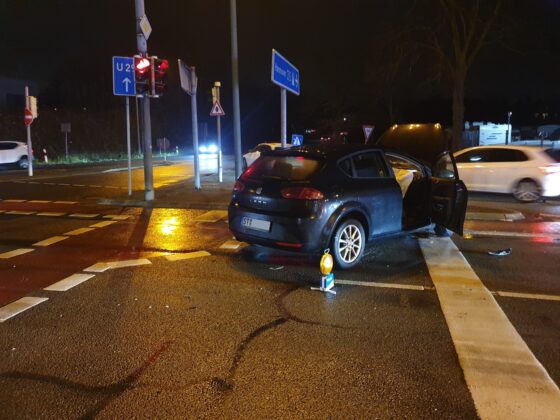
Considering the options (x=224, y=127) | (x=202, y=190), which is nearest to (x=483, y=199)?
(x=202, y=190)

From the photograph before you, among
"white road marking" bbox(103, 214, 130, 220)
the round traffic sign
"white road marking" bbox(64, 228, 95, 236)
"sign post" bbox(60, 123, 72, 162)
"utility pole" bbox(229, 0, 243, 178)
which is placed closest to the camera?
"white road marking" bbox(64, 228, 95, 236)

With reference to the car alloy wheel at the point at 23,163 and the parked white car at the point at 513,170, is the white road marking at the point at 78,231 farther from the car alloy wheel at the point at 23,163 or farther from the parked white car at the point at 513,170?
the car alloy wheel at the point at 23,163

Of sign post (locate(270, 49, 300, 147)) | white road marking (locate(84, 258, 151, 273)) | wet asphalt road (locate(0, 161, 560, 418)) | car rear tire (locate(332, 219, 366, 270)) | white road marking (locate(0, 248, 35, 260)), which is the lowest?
wet asphalt road (locate(0, 161, 560, 418))

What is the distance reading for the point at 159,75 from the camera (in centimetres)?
1317

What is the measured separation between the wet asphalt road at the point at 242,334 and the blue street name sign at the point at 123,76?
631 centimetres

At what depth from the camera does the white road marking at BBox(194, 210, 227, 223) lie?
1104cm

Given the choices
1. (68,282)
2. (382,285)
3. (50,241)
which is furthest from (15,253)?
(382,285)

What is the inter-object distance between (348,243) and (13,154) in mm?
25799

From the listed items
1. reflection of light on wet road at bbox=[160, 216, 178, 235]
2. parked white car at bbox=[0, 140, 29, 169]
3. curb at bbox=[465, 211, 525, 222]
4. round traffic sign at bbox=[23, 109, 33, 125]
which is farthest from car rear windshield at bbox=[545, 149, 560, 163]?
parked white car at bbox=[0, 140, 29, 169]

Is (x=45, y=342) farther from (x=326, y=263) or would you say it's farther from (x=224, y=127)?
(x=224, y=127)

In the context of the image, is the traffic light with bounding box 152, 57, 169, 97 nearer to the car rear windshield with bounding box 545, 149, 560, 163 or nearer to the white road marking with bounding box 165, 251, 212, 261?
the white road marking with bounding box 165, 251, 212, 261

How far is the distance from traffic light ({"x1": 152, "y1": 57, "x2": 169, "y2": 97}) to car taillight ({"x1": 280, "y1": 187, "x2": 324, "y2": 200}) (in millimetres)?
7792

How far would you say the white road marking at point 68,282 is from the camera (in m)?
6.08

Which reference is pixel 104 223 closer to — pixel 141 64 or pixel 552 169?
pixel 141 64
